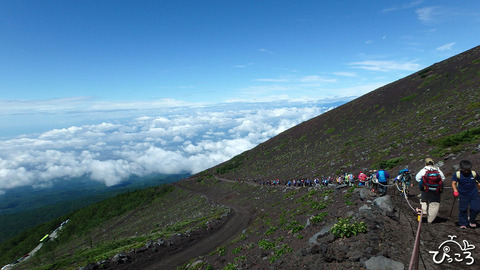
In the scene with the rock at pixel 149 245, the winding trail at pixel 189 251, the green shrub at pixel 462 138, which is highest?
the green shrub at pixel 462 138

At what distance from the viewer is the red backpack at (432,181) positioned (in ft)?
26.4

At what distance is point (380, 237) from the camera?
7734mm

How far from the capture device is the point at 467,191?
7.58 meters

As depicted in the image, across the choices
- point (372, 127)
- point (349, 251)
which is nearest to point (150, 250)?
point (349, 251)

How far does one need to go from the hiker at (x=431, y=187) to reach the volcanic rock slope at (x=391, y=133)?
1182 centimetres

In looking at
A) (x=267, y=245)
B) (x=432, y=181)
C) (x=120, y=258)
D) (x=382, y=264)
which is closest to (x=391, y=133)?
(x=432, y=181)

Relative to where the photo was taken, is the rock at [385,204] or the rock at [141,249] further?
the rock at [141,249]

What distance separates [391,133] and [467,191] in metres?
36.4

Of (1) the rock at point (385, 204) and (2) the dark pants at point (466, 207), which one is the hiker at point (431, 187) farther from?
(1) the rock at point (385, 204)

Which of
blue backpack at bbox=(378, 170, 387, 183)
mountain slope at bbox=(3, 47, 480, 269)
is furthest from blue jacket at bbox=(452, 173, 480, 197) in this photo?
blue backpack at bbox=(378, 170, 387, 183)

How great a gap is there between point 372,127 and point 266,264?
4976 centimetres

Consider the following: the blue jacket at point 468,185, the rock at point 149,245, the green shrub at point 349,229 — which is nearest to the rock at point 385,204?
the green shrub at point 349,229

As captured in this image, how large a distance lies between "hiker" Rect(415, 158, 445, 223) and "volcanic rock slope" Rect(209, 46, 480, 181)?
1182 cm

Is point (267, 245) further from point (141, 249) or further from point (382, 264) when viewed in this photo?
point (141, 249)
